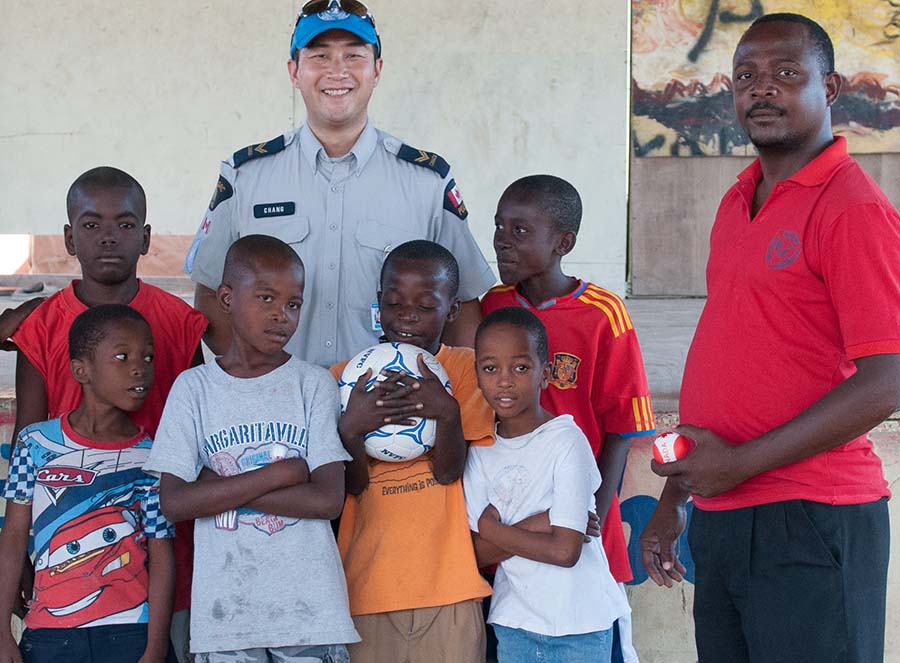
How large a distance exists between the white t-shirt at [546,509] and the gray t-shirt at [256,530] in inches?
15.0

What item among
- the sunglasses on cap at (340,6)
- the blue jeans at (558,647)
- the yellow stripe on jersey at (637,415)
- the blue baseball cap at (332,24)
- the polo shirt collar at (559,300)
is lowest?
the blue jeans at (558,647)

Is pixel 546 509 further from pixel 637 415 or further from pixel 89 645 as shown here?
pixel 89 645

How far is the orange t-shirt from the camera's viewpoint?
2.49 m

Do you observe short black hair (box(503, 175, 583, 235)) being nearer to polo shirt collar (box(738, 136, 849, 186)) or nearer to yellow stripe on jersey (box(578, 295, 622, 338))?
yellow stripe on jersey (box(578, 295, 622, 338))

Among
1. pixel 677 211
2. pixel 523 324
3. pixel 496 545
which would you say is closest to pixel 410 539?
pixel 496 545

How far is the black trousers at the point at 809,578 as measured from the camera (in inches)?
81.6

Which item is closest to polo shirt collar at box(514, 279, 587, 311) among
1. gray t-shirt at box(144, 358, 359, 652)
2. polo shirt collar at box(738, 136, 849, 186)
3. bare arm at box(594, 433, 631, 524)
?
bare arm at box(594, 433, 631, 524)

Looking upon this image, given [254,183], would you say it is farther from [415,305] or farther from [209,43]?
[209,43]

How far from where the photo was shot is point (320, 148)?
3.00m

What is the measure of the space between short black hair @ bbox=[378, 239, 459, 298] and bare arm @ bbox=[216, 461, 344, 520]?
0.56 m

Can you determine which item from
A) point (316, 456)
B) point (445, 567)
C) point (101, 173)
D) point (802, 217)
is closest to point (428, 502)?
point (445, 567)

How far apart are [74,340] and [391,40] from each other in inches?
244

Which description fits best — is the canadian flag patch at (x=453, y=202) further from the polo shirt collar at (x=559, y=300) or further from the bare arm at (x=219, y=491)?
the bare arm at (x=219, y=491)

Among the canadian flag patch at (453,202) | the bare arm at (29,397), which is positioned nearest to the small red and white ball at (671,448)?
the canadian flag patch at (453,202)
